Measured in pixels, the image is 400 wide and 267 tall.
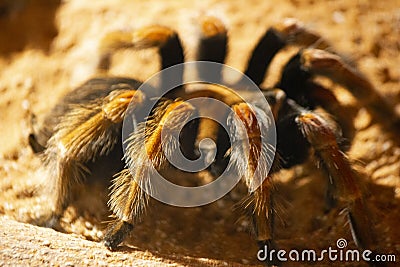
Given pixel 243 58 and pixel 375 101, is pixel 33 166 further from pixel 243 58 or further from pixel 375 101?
pixel 375 101

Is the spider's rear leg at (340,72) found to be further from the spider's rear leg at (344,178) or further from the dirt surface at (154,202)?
the spider's rear leg at (344,178)

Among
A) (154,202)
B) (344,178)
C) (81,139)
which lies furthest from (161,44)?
(344,178)

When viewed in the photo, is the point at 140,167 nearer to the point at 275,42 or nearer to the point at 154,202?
the point at 154,202

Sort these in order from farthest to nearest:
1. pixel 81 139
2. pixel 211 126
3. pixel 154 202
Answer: pixel 211 126
pixel 154 202
pixel 81 139

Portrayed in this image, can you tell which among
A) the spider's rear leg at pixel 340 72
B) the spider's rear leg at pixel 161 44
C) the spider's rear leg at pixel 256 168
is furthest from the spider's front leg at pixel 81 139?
the spider's rear leg at pixel 340 72

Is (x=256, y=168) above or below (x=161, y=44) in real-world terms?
below

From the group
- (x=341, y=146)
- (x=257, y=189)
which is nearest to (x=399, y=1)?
(x=341, y=146)
